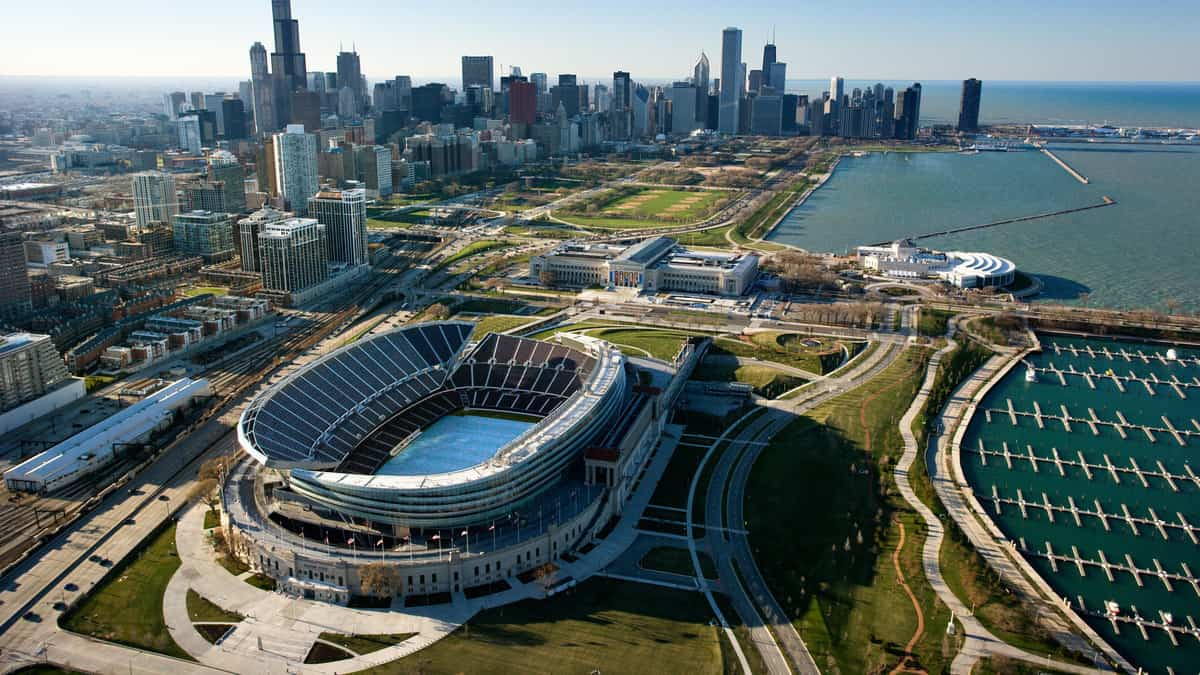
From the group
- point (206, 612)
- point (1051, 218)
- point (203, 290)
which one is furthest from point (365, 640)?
point (1051, 218)

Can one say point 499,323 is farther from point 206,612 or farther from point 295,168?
point 295,168

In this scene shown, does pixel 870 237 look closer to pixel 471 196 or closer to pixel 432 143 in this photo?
pixel 471 196

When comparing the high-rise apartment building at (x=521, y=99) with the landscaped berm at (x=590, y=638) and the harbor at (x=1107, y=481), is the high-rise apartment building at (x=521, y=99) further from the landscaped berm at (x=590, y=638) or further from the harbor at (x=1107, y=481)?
the landscaped berm at (x=590, y=638)

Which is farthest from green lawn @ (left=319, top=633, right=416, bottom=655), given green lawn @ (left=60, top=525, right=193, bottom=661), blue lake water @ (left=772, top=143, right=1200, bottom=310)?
blue lake water @ (left=772, top=143, right=1200, bottom=310)

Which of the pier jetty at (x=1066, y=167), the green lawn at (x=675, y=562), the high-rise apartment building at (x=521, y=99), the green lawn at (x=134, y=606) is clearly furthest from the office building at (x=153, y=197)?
the pier jetty at (x=1066, y=167)

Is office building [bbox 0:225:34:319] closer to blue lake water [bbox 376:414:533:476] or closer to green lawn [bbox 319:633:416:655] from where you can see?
blue lake water [bbox 376:414:533:476]

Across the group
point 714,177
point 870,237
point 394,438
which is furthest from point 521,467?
point 714,177
